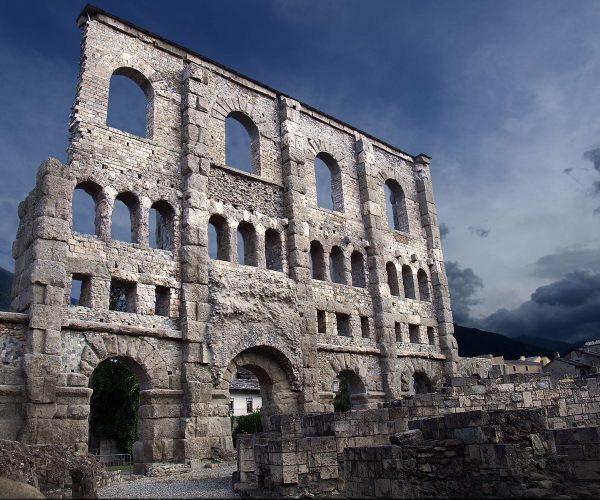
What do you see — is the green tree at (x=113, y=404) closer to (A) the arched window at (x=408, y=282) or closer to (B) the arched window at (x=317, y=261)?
(B) the arched window at (x=317, y=261)

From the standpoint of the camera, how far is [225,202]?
56.3 feet

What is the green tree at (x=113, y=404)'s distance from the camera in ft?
88.8

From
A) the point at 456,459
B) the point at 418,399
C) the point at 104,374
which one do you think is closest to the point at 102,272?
the point at 418,399

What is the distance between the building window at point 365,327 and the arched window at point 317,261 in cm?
235

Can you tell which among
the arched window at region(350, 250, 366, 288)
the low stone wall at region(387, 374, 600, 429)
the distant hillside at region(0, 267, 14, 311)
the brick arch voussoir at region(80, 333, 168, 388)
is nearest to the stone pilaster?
the arched window at region(350, 250, 366, 288)

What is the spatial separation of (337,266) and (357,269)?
3.50ft

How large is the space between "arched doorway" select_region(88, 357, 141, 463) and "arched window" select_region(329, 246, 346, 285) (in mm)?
12399

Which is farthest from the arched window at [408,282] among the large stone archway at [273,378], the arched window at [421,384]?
the large stone archway at [273,378]

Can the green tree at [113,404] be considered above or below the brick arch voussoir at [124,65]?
below

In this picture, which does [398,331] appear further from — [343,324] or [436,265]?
[436,265]

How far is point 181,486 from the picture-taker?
437 inches

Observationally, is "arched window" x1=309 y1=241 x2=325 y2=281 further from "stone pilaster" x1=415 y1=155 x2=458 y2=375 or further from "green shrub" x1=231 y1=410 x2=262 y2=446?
"green shrub" x1=231 y1=410 x2=262 y2=446

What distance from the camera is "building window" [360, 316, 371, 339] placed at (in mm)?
20203

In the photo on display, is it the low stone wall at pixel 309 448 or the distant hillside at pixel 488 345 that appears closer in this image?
the low stone wall at pixel 309 448
